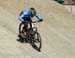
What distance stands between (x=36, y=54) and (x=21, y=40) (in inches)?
66.7

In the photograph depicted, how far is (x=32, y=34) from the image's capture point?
15.2 m

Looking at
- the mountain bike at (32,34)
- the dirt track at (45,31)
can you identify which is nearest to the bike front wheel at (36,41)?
the mountain bike at (32,34)

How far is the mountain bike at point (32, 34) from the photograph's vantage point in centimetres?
1504

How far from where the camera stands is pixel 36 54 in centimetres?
1455

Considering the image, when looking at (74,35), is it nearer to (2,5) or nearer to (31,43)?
(31,43)

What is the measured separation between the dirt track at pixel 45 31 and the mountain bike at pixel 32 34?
0.26 metres

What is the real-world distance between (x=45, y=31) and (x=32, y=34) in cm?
326

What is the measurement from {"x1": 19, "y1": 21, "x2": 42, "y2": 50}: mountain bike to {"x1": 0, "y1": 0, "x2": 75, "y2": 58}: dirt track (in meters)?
0.26

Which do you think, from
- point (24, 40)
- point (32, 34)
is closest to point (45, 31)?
point (24, 40)

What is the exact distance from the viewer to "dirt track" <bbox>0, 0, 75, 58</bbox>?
14773mm

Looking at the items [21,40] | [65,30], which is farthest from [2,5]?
[21,40]

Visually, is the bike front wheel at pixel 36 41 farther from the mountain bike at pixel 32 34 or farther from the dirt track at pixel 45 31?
the dirt track at pixel 45 31

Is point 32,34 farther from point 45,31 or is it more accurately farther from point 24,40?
point 45,31

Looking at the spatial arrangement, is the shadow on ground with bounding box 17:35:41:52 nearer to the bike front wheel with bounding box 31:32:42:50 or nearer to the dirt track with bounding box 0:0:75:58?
the bike front wheel with bounding box 31:32:42:50
